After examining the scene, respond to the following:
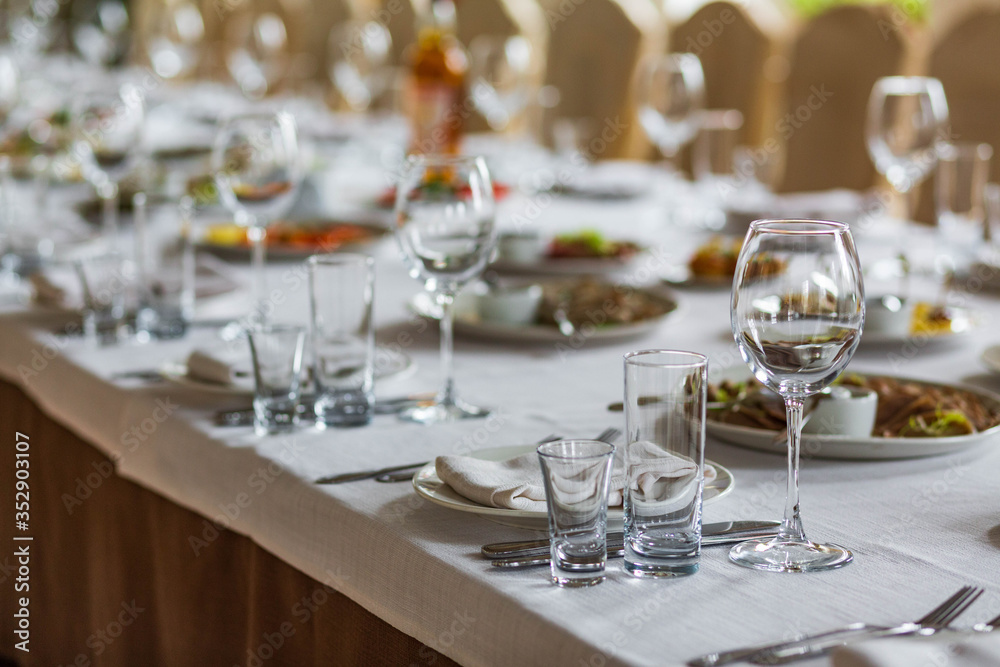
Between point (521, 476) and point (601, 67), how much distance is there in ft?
11.4

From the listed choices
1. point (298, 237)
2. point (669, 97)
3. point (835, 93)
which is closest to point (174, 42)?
point (835, 93)

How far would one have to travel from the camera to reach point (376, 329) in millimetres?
1476

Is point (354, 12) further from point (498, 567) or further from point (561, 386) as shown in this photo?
point (498, 567)

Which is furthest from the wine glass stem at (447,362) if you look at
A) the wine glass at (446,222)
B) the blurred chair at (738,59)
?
the blurred chair at (738,59)

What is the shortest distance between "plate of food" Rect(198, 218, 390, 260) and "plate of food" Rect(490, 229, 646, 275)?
10.9 inches

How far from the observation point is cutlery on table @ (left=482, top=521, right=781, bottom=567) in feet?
2.49

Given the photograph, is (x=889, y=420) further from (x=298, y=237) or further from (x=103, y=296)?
(x=298, y=237)

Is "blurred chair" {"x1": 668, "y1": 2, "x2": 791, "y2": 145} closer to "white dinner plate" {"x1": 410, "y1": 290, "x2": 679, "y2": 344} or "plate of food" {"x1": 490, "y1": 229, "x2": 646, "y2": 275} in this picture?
"plate of food" {"x1": 490, "y1": 229, "x2": 646, "y2": 275}

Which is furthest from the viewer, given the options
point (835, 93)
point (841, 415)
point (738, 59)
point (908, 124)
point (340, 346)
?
point (738, 59)

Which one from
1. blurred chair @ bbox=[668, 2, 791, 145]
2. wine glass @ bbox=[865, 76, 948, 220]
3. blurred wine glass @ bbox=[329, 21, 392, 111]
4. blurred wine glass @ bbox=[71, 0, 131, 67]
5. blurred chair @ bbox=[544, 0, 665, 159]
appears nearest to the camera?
wine glass @ bbox=[865, 76, 948, 220]

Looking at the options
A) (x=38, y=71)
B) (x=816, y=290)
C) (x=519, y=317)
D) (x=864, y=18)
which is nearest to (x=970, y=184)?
(x=519, y=317)

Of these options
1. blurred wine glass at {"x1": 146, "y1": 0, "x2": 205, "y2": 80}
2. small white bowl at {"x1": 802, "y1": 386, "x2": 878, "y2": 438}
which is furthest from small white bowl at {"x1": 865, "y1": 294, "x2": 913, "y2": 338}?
blurred wine glass at {"x1": 146, "y1": 0, "x2": 205, "y2": 80}

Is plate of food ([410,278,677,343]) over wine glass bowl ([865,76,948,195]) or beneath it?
beneath

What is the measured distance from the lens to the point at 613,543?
78 cm
